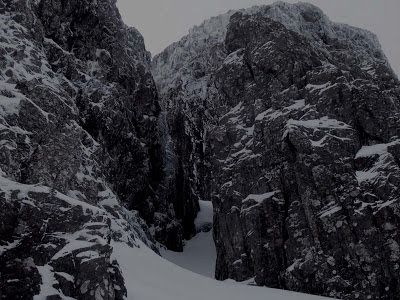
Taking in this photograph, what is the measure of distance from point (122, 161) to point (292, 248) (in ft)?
89.0

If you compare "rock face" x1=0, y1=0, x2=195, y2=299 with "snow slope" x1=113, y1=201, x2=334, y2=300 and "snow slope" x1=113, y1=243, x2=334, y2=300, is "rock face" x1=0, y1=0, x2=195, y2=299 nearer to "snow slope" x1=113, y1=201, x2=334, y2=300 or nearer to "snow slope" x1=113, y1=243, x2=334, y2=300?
"snow slope" x1=113, y1=201, x2=334, y2=300

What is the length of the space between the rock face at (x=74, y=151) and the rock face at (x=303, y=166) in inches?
499

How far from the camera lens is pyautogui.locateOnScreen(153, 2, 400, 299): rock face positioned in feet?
155

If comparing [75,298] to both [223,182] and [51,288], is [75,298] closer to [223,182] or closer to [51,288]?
[51,288]

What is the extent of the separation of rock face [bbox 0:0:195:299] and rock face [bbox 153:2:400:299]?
41.6ft

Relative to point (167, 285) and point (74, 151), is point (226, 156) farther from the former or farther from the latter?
point (167, 285)

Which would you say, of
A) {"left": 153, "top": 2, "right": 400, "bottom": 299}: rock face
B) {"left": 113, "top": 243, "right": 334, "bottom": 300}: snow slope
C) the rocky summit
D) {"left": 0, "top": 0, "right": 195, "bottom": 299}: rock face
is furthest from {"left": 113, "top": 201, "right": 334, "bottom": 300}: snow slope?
{"left": 153, "top": 2, "right": 400, "bottom": 299}: rock face

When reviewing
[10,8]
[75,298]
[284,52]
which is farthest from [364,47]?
[75,298]

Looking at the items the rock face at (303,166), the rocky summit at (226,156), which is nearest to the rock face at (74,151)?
the rocky summit at (226,156)

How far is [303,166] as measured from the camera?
2095 inches

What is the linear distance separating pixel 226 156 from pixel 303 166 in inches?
430

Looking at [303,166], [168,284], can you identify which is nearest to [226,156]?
[303,166]

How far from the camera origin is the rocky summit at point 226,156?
1599 inches

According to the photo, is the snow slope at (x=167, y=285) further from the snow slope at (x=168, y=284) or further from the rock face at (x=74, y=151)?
the rock face at (x=74, y=151)
